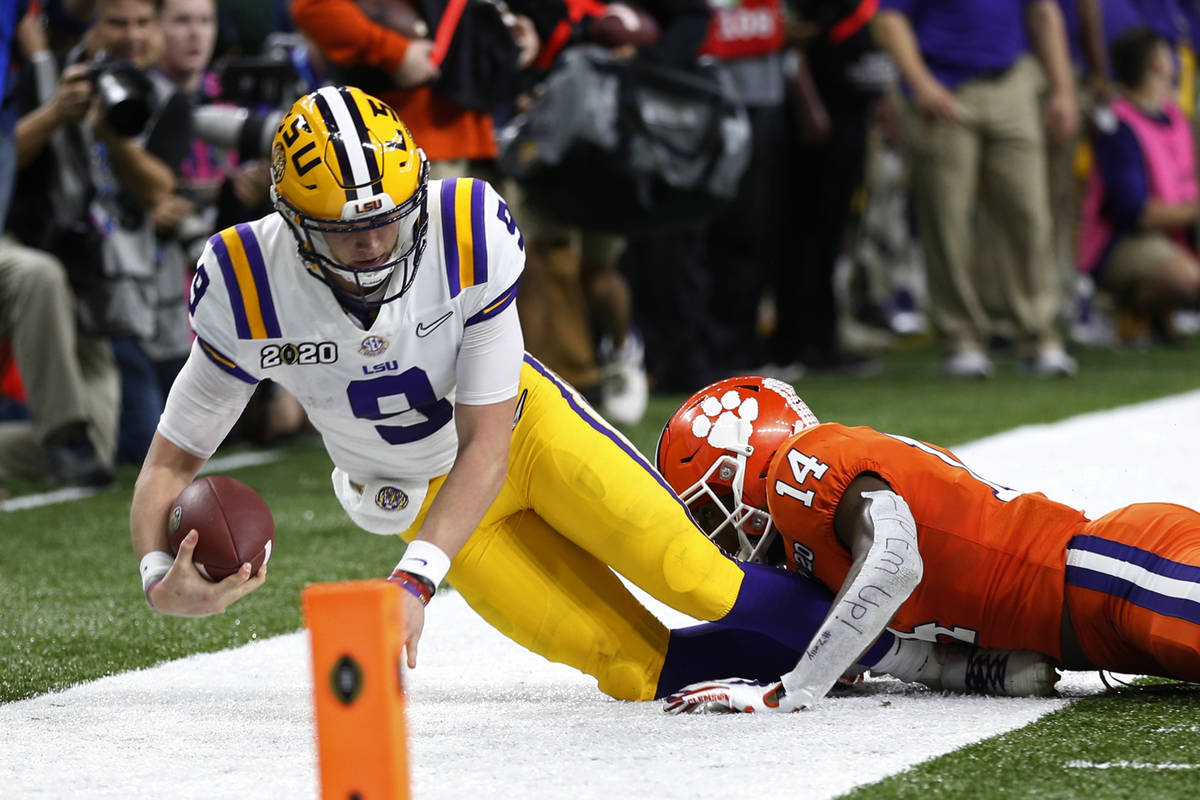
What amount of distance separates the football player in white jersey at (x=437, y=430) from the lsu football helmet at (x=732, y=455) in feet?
0.52

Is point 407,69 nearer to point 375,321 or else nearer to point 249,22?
point 375,321

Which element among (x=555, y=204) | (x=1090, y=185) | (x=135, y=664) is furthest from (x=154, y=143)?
(x=1090, y=185)

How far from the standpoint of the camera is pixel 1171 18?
10102mm

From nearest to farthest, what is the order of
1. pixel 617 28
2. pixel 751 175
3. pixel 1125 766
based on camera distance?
pixel 1125 766 < pixel 617 28 < pixel 751 175

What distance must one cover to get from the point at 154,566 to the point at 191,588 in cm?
12

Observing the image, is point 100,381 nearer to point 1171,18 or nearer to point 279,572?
point 279,572

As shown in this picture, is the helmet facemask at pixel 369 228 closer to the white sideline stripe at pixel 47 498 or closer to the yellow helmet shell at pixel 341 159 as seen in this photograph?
the yellow helmet shell at pixel 341 159

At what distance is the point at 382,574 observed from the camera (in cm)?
438

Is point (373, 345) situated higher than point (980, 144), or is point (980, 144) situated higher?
point (373, 345)

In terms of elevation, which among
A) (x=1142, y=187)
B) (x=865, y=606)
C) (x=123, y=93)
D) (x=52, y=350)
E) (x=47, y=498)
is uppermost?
(x=123, y=93)

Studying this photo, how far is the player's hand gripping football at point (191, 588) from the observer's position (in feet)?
9.23

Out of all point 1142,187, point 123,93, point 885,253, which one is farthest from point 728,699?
point 885,253

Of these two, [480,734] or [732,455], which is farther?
[732,455]

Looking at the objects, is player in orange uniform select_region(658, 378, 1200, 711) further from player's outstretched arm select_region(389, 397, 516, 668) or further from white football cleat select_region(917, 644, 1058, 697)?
player's outstretched arm select_region(389, 397, 516, 668)
